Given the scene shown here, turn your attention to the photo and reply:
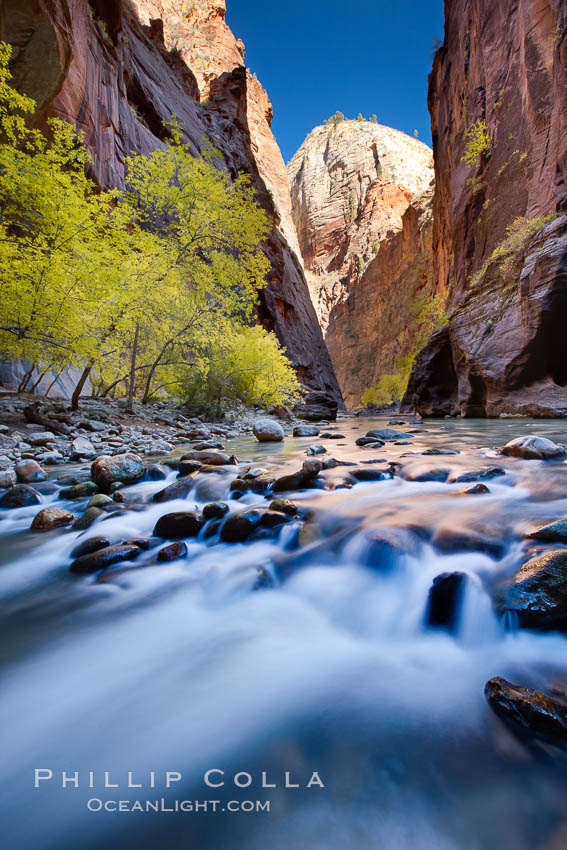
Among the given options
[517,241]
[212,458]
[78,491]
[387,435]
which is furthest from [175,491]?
[517,241]

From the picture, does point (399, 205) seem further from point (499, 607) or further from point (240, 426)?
point (499, 607)

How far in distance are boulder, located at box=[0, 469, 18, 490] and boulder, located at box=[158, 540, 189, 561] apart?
241cm

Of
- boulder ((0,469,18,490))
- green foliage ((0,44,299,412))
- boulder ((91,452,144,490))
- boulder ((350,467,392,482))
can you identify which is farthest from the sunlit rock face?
boulder ((0,469,18,490))

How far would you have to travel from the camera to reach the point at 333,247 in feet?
203

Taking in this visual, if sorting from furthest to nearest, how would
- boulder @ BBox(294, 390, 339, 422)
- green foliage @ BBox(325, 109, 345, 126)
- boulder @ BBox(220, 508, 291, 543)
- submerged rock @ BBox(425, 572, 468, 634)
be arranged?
1. green foliage @ BBox(325, 109, 345, 126)
2. boulder @ BBox(294, 390, 339, 422)
3. boulder @ BBox(220, 508, 291, 543)
4. submerged rock @ BBox(425, 572, 468, 634)

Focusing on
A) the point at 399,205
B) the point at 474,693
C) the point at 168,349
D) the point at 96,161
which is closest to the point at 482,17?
the point at 96,161

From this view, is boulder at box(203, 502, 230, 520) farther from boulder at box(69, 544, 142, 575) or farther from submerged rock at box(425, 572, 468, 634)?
submerged rock at box(425, 572, 468, 634)

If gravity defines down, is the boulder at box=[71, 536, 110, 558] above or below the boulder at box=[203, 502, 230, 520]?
below

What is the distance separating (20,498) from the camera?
3.36 meters

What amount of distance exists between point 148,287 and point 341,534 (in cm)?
711

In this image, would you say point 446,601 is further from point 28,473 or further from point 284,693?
point 28,473

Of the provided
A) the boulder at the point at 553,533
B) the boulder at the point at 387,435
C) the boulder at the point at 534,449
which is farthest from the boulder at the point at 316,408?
the boulder at the point at 553,533

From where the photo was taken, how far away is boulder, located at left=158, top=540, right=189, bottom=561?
238cm

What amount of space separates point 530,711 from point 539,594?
0.56m
